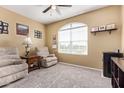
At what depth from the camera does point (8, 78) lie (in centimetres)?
282

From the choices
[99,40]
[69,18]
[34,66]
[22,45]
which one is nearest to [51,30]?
[69,18]

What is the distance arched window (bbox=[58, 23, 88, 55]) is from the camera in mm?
4941

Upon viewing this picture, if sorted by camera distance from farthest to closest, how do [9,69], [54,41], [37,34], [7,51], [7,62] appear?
[54,41] → [37,34] → [7,51] → [7,62] → [9,69]

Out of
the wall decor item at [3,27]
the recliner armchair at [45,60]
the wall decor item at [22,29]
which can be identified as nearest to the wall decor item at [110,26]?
the recliner armchair at [45,60]

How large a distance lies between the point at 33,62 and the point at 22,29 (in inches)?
62.5

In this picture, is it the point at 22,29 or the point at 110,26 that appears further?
the point at 22,29

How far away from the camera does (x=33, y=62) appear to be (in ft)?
14.8

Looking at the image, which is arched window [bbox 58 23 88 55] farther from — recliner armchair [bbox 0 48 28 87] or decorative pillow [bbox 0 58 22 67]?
decorative pillow [bbox 0 58 22 67]

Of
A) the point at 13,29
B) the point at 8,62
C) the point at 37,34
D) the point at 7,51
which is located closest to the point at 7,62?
the point at 8,62

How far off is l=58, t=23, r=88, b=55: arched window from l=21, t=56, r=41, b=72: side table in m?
1.65

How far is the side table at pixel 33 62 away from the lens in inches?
167

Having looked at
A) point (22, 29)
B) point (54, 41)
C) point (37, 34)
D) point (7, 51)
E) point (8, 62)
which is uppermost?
point (22, 29)

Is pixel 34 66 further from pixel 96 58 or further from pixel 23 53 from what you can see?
pixel 96 58

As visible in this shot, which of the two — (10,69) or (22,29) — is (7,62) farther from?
(22,29)
